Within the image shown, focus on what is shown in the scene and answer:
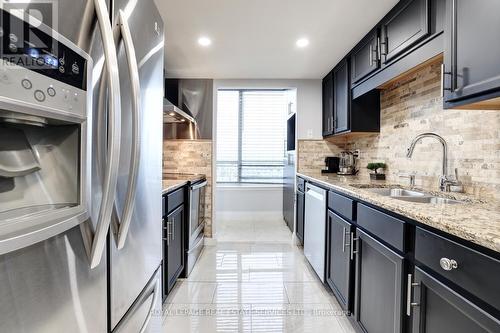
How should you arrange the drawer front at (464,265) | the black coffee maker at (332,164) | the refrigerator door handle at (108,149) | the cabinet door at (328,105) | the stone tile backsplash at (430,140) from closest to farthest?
the refrigerator door handle at (108,149), the drawer front at (464,265), the stone tile backsplash at (430,140), the cabinet door at (328,105), the black coffee maker at (332,164)

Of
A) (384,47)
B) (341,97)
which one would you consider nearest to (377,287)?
(384,47)

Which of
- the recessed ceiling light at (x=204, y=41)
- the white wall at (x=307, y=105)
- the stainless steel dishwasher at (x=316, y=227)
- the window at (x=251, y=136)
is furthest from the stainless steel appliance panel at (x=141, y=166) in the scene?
the window at (x=251, y=136)

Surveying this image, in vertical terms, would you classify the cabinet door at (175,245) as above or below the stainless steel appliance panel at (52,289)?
below

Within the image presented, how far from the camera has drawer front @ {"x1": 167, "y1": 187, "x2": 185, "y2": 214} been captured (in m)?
2.22

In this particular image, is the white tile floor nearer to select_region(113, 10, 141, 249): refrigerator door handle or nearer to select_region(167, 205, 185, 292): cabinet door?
select_region(167, 205, 185, 292): cabinet door

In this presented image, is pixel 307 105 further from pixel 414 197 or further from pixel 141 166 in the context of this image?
pixel 141 166

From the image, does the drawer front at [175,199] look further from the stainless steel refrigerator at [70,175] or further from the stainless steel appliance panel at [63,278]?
the stainless steel appliance panel at [63,278]

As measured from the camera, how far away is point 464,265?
34.9 inches

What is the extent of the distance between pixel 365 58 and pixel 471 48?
54.2 inches

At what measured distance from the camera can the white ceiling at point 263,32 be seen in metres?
2.07

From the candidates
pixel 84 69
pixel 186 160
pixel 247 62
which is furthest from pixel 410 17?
pixel 186 160

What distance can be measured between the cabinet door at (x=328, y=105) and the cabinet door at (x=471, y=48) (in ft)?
7.21

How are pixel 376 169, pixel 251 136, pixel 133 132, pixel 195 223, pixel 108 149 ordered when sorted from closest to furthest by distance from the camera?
1. pixel 108 149
2. pixel 133 132
3. pixel 376 169
4. pixel 195 223
5. pixel 251 136

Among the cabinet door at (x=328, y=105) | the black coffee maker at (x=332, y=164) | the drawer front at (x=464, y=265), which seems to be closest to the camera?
the drawer front at (x=464, y=265)
